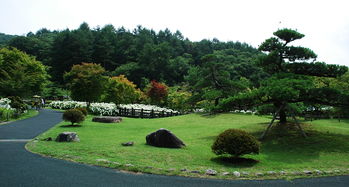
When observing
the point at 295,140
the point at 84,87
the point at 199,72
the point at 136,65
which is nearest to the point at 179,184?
the point at 295,140

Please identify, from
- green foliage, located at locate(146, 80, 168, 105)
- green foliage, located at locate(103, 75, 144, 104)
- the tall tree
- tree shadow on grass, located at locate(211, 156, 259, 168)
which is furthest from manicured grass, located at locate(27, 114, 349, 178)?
green foliage, located at locate(146, 80, 168, 105)

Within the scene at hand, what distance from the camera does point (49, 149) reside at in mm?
10289

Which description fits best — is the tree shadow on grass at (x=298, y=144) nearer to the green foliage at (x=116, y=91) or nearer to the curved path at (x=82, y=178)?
the curved path at (x=82, y=178)

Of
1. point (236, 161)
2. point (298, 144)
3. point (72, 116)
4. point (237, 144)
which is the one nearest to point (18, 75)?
point (72, 116)

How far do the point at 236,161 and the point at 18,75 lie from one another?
88.8 ft

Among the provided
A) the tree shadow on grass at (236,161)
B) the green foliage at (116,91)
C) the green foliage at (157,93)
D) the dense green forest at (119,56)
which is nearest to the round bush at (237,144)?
the tree shadow on grass at (236,161)

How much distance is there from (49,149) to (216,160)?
6.27m

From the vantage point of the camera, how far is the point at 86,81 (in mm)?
30094

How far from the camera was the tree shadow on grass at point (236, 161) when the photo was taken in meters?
9.13

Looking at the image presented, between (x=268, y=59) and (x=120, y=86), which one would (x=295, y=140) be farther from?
(x=120, y=86)

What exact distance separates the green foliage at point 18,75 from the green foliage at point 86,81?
3.50 m

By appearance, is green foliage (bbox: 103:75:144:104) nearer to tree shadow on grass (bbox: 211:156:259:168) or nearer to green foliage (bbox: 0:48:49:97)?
green foliage (bbox: 0:48:49:97)

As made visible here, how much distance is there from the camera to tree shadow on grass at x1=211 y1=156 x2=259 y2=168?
30.0 ft

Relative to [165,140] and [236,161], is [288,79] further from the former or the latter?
[165,140]
